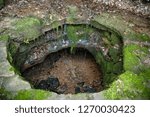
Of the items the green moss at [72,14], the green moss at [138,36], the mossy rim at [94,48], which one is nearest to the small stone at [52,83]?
the mossy rim at [94,48]

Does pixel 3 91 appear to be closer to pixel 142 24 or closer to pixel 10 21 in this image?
pixel 10 21

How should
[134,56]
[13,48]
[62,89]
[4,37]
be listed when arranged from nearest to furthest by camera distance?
[134,56]
[4,37]
[13,48]
[62,89]

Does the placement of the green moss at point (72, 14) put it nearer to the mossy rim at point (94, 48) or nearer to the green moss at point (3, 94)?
the mossy rim at point (94, 48)

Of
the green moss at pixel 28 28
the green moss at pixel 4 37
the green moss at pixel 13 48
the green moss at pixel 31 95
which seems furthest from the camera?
the green moss at pixel 28 28

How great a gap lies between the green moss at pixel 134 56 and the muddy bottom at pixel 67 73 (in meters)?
2.02

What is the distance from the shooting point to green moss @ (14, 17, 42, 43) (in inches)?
404

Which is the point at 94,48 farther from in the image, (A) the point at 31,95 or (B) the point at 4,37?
(A) the point at 31,95

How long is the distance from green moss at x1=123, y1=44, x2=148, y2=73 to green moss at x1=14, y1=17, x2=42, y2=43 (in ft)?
9.64

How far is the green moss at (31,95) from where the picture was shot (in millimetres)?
7961

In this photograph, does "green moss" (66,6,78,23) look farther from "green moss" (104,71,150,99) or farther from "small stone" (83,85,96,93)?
"green moss" (104,71,150,99)

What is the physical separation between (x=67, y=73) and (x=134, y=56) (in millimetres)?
2923

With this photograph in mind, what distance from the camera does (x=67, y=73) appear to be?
11414 mm

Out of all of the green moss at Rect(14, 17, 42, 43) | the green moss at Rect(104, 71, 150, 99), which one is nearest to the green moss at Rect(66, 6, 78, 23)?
the green moss at Rect(14, 17, 42, 43)

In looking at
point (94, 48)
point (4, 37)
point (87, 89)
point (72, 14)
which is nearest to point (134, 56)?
point (94, 48)
